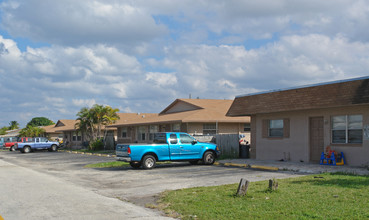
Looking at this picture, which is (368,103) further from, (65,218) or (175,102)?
(175,102)

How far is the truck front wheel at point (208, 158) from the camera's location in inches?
856

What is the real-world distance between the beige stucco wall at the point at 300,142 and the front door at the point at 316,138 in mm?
221

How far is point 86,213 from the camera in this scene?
8.94 metres

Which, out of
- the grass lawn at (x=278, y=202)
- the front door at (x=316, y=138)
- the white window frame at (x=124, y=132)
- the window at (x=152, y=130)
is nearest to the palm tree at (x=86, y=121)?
the white window frame at (x=124, y=132)

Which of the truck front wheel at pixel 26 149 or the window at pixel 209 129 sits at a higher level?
the window at pixel 209 129

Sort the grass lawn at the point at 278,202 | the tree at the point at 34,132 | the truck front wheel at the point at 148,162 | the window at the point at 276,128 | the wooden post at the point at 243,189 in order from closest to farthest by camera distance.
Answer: the grass lawn at the point at 278,202
the wooden post at the point at 243,189
the truck front wheel at the point at 148,162
the window at the point at 276,128
the tree at the point at 34,132

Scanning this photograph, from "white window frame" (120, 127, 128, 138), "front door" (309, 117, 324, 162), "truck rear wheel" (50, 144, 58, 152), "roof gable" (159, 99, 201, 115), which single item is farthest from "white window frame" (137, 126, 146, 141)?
"front door" (309, 117, 324, 162)

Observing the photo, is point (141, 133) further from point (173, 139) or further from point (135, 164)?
point (173, 139)

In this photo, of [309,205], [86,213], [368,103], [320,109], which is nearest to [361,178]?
[368,103]

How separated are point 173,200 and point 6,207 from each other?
4.05 metres

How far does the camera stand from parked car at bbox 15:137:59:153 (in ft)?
146

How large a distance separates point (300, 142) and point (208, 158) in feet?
15.9

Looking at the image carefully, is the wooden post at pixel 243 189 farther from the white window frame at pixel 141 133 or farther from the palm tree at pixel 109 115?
the palm tree at pixel 109 115

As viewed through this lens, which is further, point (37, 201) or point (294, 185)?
point (294, 185)
